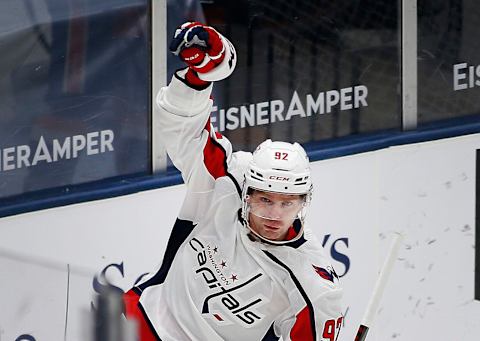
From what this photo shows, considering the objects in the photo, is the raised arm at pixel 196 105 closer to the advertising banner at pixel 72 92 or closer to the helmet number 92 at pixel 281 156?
the helmet number 92 at pixel 281 156

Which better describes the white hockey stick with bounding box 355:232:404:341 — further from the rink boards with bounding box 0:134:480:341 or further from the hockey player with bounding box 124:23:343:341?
the rink boards with bounding box 0:134:480:341

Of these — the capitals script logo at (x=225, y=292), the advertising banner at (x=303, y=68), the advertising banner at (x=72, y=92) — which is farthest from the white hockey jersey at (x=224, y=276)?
the advertising banner at (x=303, y=68)

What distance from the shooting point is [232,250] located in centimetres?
334

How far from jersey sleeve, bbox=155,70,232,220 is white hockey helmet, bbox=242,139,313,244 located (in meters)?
0.10

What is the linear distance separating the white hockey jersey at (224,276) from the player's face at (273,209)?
8 centimetres

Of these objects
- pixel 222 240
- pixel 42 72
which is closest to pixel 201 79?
pixel 222 240

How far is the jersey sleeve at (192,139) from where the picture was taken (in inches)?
125

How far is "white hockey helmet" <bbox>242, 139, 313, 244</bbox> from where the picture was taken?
10.4 ft

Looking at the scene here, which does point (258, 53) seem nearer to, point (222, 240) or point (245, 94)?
point (245, 94)

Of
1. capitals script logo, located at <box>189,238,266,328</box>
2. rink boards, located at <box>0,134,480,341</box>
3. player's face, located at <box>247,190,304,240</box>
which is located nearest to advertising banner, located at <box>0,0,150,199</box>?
rink boards, located at <box>0,134,480,341</box>

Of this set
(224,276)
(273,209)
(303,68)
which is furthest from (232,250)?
(303,68)

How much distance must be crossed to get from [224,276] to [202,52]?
584 mm

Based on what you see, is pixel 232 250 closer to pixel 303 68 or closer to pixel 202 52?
pixel 202 52

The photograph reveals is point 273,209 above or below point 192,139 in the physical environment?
below
